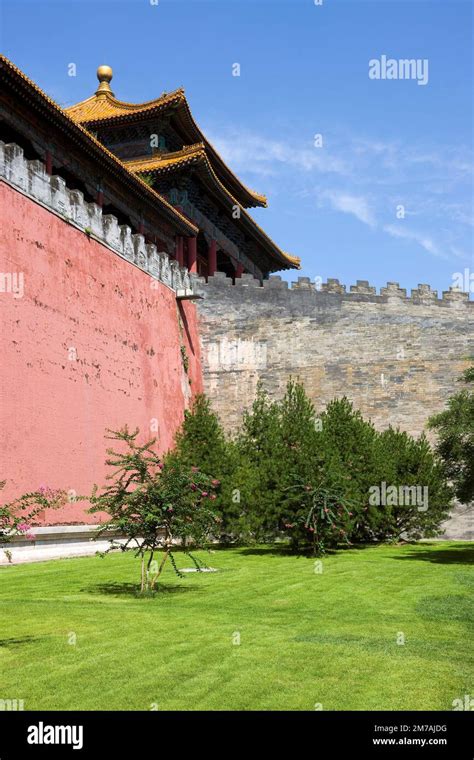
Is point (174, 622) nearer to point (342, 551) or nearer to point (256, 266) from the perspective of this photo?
point (342, 551)

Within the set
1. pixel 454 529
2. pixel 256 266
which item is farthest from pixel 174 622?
pixel 256 266

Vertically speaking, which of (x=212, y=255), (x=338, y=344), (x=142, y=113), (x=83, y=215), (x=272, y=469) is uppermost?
(x=142, y=113)

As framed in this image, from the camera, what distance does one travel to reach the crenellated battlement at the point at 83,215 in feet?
50.6

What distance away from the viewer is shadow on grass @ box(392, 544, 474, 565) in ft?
48.9

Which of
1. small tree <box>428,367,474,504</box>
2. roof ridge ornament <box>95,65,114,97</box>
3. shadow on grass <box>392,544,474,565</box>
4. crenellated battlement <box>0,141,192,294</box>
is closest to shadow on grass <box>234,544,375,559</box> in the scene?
shadow on grass <box>392,544,474,565</box>

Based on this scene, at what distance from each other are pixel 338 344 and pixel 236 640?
19290mm

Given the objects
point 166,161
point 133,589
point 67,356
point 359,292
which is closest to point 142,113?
point 166,161

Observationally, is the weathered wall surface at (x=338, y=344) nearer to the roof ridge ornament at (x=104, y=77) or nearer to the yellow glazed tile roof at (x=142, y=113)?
the yellow glazed tile roof at (x=142, y=113)

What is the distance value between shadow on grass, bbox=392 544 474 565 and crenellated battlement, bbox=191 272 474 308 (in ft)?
31.3

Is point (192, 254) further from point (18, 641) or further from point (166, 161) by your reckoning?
point (18, 641)

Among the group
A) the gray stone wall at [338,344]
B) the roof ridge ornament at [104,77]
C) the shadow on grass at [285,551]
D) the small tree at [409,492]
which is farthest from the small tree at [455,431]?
the roof ridge ornament at [104,77]

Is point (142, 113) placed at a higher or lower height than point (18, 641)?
higher

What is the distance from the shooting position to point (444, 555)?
1645 cm

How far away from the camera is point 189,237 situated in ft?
90.1
